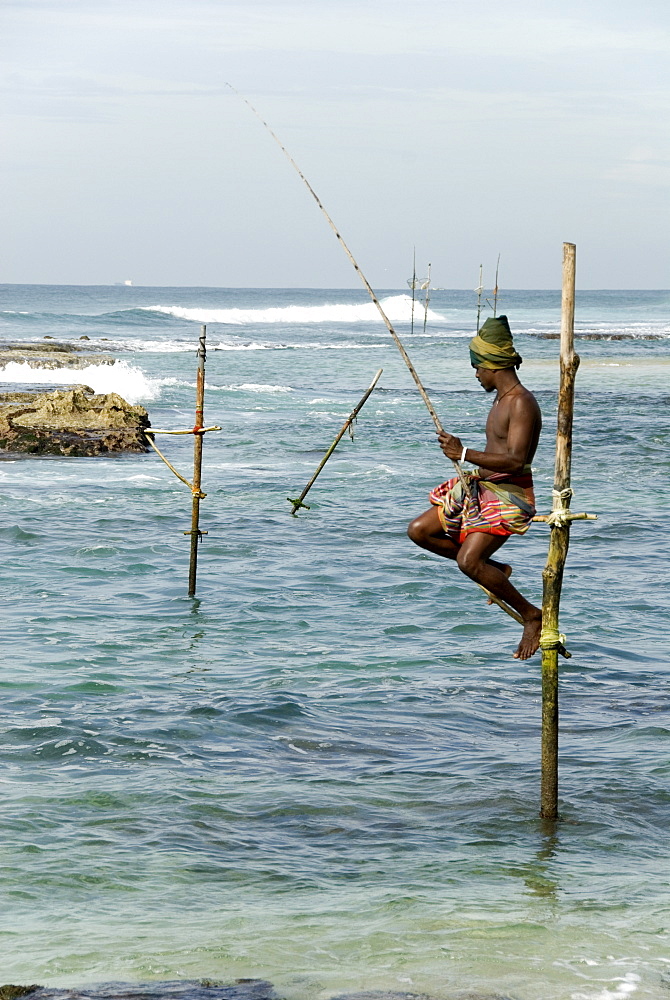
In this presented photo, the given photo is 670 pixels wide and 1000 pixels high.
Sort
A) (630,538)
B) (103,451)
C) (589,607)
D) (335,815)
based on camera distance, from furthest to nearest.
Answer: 1. (103,451)
2. (630,538)
3. (589,607)
4. (335,815)

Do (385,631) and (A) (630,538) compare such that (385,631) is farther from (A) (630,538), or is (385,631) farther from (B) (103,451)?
(B) (103,451)

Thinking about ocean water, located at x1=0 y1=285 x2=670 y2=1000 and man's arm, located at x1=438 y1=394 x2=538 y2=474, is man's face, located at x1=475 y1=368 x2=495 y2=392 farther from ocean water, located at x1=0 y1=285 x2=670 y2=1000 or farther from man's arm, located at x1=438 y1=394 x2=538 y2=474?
ocean water, located at x1=0 y1=285 x2=670 y2=1000

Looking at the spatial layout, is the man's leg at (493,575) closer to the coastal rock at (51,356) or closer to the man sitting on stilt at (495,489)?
the man sitting on stilt at (495,489)

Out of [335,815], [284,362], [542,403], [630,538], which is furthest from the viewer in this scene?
[284,362]

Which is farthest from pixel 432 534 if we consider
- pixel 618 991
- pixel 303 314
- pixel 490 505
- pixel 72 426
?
pixel 303 314

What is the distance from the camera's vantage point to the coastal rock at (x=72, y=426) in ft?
70.7

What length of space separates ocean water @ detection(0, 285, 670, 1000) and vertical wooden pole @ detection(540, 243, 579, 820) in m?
0.66

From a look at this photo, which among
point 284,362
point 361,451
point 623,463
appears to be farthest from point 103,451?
point 284,362

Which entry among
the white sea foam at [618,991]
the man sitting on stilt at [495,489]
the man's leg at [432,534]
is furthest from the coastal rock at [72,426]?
the white sea foam at [618,991]

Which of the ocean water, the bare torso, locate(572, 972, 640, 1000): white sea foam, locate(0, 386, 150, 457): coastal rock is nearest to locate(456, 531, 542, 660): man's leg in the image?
the bare torso

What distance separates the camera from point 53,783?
25.0 ft

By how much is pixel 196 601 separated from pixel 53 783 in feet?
15.7

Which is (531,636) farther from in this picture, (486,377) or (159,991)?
(159,991)

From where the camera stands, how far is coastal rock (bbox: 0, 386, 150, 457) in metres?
21.5
